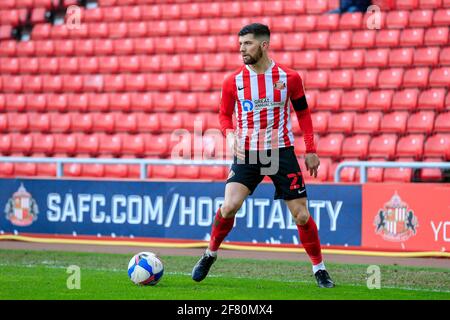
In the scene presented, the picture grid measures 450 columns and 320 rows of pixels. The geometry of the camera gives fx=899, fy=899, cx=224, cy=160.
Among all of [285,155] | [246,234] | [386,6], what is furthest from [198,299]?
[386,6]

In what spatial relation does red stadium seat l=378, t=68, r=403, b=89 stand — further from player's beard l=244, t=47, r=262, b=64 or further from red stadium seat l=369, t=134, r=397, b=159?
player's beard l=244, t=47, r=262, b=64

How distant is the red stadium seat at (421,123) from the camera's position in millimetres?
14062

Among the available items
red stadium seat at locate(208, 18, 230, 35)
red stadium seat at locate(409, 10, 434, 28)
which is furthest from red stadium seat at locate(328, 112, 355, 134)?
red stadium seat at locate(208, 18, 230, 35)

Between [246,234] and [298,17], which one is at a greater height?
[298,17]

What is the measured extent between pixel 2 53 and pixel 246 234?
9499mm

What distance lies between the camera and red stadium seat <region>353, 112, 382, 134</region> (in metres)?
14.5

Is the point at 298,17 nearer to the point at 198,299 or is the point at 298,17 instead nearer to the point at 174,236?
the point at 174,236

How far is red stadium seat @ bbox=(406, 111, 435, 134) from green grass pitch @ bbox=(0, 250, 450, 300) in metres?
4.58

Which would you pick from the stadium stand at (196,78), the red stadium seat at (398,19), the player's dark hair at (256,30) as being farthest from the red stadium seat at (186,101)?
the player's dark hair at (256,30)

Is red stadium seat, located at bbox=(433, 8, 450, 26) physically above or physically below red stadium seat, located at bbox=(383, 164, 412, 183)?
above

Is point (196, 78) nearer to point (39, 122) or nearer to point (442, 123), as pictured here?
point (39, 122)

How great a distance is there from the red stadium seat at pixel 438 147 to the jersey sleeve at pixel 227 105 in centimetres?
627

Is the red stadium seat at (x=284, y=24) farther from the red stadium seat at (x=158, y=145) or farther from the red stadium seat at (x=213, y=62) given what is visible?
the red stadium seat at (x=158, y=145)

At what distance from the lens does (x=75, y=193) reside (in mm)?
12820
